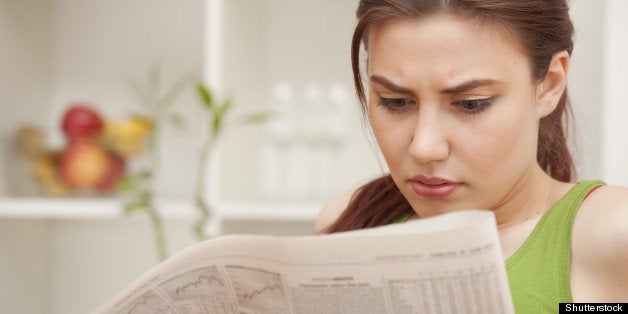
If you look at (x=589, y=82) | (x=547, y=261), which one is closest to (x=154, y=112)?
(x=589, y=82)

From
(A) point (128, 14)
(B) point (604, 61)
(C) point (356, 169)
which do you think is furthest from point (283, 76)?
(B) point (604, 61)

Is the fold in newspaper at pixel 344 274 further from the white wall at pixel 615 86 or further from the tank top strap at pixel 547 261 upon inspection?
the white wall at pixel 615 86

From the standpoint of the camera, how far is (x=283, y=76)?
2021mm

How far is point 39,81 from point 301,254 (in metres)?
1.62

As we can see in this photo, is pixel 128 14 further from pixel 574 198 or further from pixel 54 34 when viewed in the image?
pixel 574 198

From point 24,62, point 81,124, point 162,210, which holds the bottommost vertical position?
point 162,210

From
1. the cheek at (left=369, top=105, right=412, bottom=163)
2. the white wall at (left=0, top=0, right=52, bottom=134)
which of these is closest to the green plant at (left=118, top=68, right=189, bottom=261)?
the white wall at (left=0, top=0, right=52, bottom=134)

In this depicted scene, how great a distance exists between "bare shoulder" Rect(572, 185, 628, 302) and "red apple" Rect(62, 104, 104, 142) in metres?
1.37

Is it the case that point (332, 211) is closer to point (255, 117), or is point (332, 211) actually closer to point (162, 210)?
point (255, 117)

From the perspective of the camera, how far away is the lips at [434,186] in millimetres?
848

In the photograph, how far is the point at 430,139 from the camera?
2.65 ft

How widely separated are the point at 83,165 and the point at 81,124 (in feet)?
0.34

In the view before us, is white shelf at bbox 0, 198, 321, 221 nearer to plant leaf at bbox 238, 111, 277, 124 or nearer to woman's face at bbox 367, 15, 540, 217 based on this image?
plant leaf at bbox 238, 111, 277, 124

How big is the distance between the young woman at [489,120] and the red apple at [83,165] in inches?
46.0
